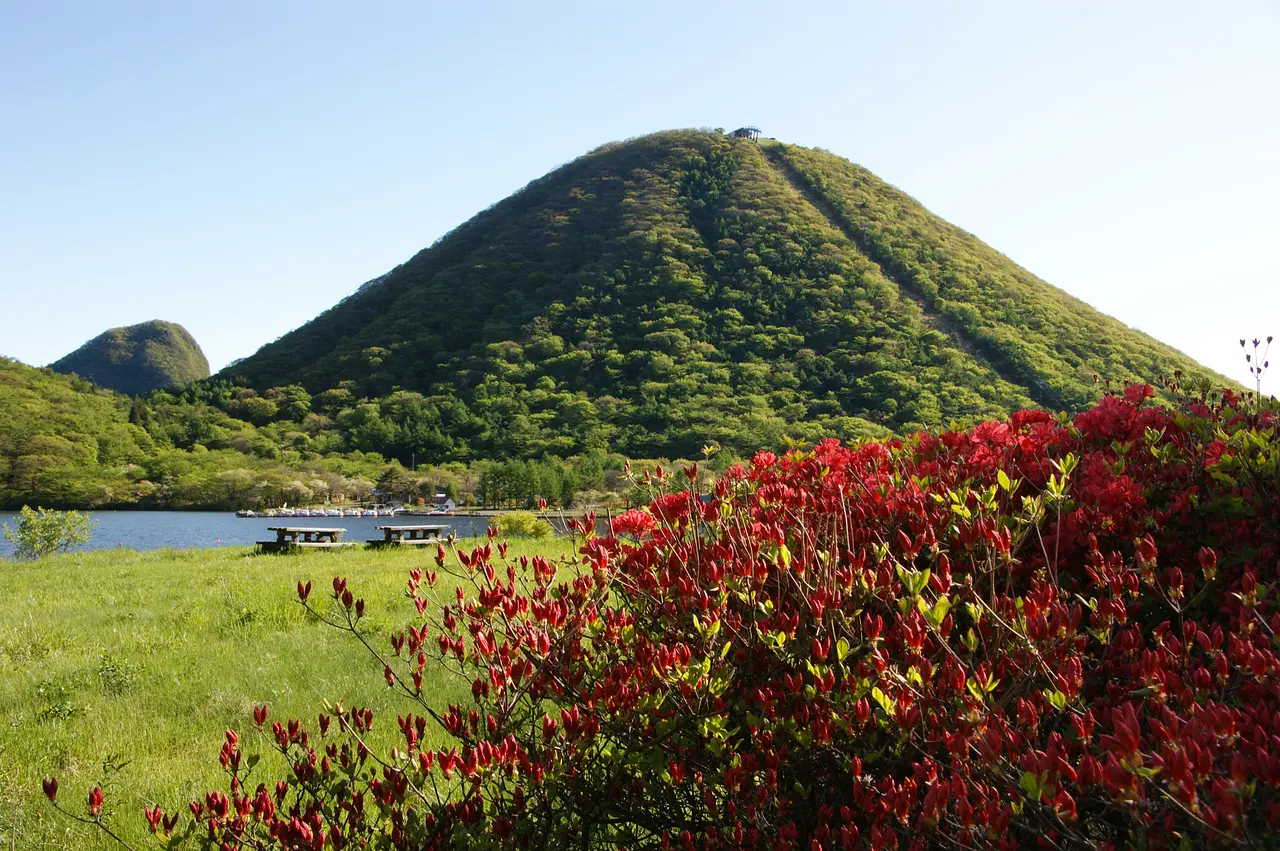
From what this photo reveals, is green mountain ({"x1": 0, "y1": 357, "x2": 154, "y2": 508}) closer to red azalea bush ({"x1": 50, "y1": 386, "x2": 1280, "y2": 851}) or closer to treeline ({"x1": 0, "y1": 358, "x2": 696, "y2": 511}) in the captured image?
treeline ({"x1": 0, "y1": 358, "x2": 696, "y2": 511})

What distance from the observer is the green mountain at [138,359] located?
491 feet

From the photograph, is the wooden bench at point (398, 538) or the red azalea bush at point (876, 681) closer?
the red azalea bush at point (876, 681)

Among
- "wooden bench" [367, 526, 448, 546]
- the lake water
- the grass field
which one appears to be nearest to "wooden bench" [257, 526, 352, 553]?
"wooden bench" [367, 526, 448, 546]

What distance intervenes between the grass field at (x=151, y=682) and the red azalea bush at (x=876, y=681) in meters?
1.80

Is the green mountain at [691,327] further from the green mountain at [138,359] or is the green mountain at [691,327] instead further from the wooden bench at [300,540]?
the green mountain at [138,359]

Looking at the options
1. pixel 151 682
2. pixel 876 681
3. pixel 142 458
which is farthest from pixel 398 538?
pixel 142 458

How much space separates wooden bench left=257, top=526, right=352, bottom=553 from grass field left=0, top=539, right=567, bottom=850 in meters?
5.16

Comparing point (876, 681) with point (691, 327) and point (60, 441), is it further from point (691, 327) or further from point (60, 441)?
point (60, 441)

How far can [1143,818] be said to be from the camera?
111 cm

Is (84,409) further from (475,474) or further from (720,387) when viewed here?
(720,387)

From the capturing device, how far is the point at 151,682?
197 inches

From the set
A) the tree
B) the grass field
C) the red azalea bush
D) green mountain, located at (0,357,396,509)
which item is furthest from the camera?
green mountain, located at (0,357,396,509)

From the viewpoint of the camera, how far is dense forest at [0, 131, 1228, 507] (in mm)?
51094

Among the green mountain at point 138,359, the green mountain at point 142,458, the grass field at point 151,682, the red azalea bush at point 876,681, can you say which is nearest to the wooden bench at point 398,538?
the grass field at point 151,682
